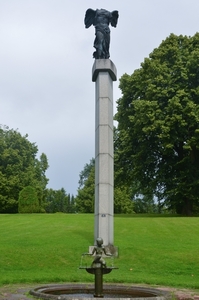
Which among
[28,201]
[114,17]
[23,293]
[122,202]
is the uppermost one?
[114,17]

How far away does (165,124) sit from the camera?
35406 mm

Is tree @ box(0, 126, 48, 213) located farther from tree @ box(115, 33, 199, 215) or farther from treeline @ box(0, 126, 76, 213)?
tree @ box(115, 33, 199, 215)

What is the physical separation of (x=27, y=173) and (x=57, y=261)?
40.3m

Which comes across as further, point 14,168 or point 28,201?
point 14,168

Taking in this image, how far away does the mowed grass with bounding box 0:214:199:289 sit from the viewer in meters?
14.2

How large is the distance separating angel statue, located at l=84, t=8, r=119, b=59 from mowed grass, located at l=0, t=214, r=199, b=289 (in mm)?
9002

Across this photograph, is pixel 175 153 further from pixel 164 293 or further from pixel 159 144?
pixel 164 293

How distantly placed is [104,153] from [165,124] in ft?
56.8

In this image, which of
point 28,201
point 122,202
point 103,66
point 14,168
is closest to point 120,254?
point 103,66

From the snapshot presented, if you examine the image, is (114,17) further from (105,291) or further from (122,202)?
(122,202)

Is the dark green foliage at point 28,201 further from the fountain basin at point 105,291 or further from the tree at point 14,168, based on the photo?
the fountain basin at point 105,291

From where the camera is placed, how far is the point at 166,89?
121ft

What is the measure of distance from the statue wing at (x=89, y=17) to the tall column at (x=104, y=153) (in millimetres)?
2784

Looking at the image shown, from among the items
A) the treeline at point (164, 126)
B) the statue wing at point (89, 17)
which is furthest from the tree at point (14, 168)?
the statue wing at point (89, 17)
